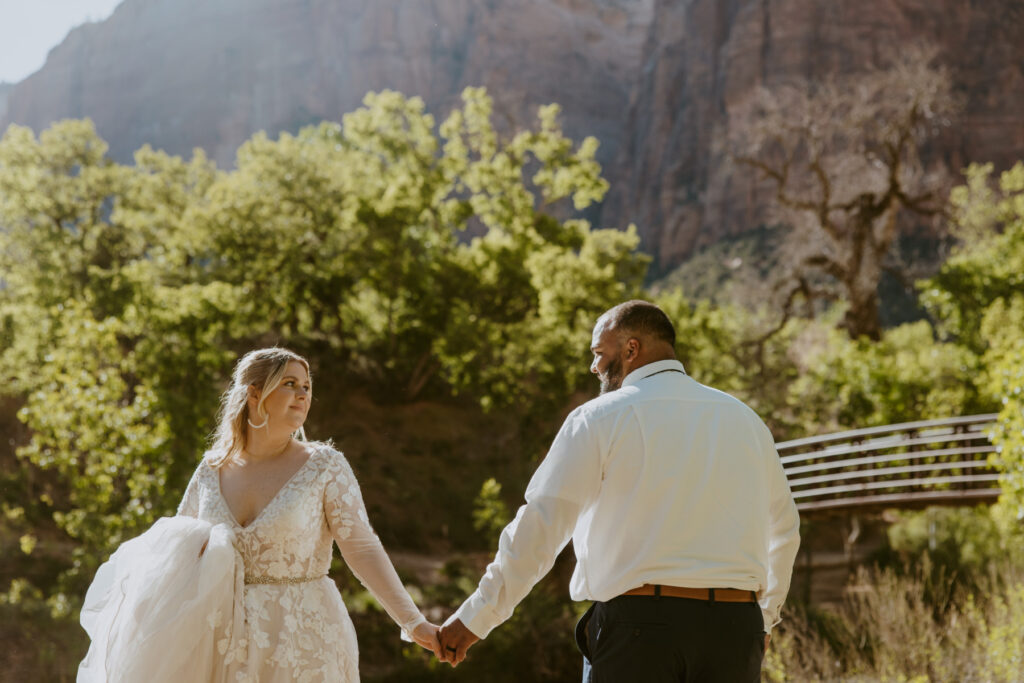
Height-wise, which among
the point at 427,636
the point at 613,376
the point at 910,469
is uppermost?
the point at 613,376

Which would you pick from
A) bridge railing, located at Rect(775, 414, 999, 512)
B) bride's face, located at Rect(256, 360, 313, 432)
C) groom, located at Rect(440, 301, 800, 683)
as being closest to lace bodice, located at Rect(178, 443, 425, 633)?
bride's face, located at Rect(256, 360, 313, 432)

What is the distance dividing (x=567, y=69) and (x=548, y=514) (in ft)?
278

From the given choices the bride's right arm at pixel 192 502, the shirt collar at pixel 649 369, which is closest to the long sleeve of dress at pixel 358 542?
the bride's right arm at pixel 192 502

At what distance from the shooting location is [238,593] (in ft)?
10.2

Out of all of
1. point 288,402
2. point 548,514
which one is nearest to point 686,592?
point 548,514

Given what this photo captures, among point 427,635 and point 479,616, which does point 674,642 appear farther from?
point 427,635

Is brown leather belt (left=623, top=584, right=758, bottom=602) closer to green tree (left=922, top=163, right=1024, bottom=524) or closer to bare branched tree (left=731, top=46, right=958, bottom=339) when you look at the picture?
green tree (left=922, top=163, right=1024, bottom=524)

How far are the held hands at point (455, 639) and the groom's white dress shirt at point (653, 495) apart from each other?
14.6 inches

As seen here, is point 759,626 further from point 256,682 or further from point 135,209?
point 135,209

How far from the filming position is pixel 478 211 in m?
26.8

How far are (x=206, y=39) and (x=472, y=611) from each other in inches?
3903

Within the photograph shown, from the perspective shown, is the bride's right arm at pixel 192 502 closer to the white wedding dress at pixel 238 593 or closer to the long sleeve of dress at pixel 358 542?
the white wedding dress at pixel 238 593

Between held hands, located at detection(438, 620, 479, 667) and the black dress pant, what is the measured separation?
654 mm

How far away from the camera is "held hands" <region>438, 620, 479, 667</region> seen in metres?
3.14
